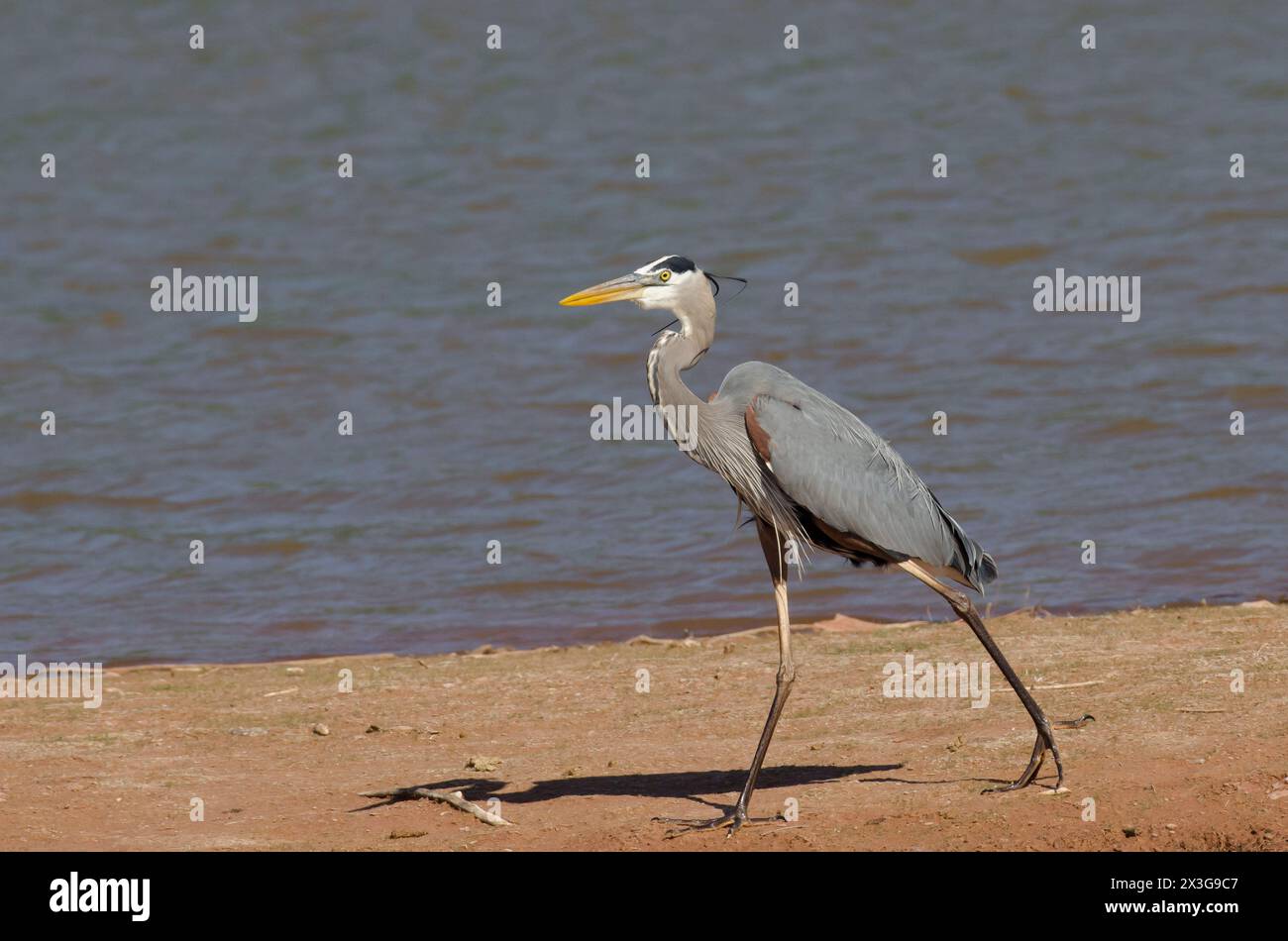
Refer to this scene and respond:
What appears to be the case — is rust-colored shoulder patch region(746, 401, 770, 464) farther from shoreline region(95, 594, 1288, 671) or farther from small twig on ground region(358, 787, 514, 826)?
shoreline region(95, 594, 1288, 671)

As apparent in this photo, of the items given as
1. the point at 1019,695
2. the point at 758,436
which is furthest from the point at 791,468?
the point at 1019,695

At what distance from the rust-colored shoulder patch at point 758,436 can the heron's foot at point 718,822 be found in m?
1.45

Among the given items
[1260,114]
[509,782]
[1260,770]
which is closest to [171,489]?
[509,782]

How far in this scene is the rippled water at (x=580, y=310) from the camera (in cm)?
1313

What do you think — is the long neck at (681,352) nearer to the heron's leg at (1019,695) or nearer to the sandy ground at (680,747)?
the heron's leg at (1019,695)

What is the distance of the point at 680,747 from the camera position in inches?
330

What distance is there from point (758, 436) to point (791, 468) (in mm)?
196

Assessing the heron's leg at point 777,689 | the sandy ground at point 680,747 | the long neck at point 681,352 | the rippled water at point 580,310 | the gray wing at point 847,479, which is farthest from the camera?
the rippled water at point 580,310

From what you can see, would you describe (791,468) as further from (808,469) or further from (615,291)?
(615,291)

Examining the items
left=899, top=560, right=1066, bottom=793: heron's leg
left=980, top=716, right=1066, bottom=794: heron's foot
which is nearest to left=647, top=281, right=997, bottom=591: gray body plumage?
left=899, top=560, right=1066, bottom=793: heron's leg

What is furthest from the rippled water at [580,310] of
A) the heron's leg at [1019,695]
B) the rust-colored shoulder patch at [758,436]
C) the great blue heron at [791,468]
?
the rust-colored shoulder patch at [758,436]

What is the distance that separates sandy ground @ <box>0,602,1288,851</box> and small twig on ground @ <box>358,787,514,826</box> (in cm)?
4

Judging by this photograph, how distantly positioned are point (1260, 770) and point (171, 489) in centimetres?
1116

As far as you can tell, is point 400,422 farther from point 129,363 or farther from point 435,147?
point 435,147
